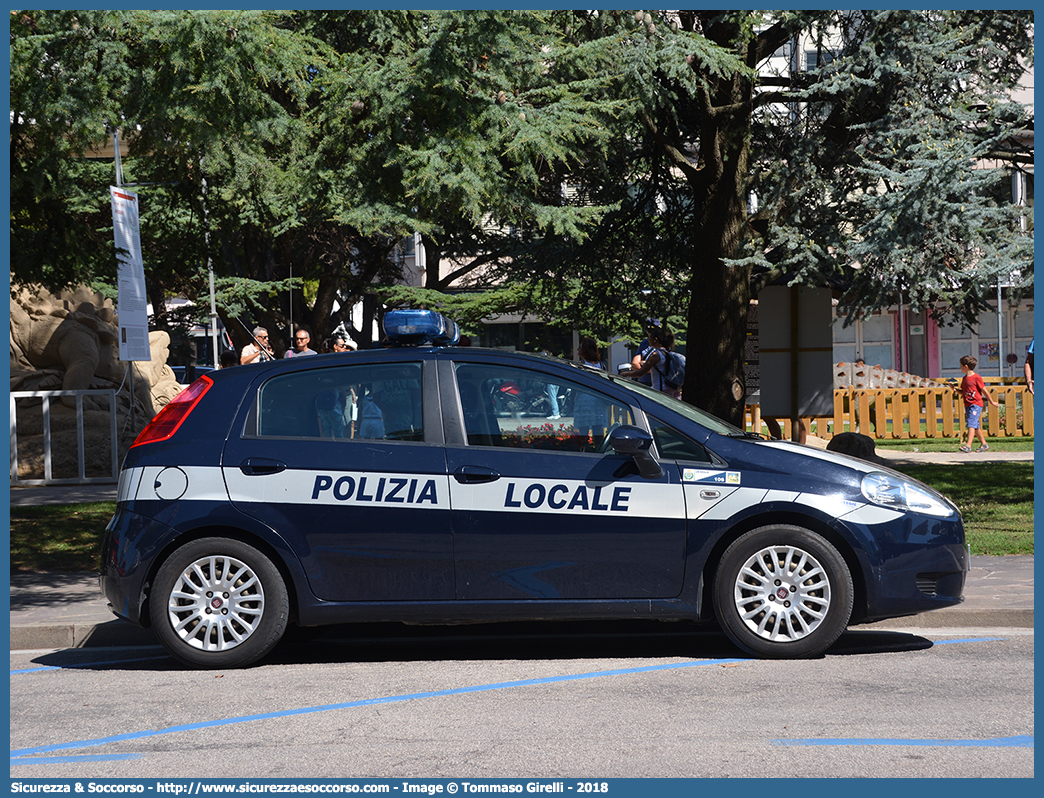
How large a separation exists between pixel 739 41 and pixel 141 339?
7.93m

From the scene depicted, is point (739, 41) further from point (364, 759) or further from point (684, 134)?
point (364, 759)

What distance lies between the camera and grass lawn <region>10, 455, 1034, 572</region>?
964cm

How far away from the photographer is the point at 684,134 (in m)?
15.7

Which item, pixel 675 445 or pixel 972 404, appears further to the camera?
pixel 972 404

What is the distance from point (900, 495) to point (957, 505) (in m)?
6.47

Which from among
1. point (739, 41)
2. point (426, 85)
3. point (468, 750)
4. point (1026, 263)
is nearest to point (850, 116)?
point (739, 41)

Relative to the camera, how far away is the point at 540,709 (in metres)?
5.38

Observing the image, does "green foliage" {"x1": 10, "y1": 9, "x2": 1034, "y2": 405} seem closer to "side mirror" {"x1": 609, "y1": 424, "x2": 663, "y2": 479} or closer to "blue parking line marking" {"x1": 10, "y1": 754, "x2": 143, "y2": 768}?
"side mirror" {"x1": 609, "y1": 424, "x2": 663, "y2": 479}

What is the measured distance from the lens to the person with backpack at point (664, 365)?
48.7 feet

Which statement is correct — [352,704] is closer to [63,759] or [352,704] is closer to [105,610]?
[63,759]

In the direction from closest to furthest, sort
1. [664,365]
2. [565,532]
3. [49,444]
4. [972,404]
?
[565,532] < [664,365] < [49,444] < [972,404]

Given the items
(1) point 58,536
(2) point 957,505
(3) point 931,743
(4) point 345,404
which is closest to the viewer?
(3) point 931,743

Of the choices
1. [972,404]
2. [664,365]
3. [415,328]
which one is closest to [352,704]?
[415,328]

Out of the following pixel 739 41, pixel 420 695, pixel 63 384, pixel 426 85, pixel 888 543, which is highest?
pixel 739 41
